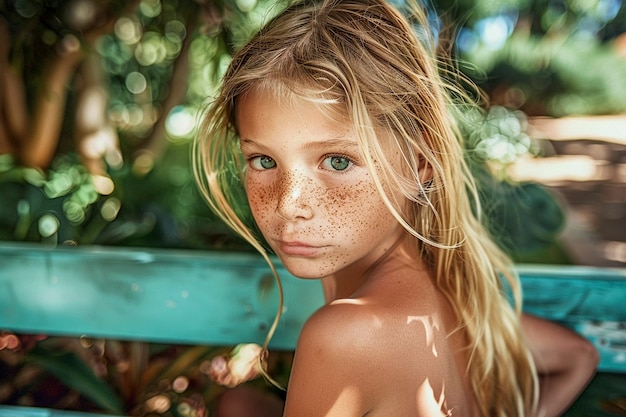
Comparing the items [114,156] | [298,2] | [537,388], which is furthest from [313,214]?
[114,156]

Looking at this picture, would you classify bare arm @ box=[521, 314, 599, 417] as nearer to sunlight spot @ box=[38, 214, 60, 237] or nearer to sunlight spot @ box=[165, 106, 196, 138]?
sunlight spot @ box=[165, 106, 196, 138]

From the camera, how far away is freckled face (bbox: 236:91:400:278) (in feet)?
4.04

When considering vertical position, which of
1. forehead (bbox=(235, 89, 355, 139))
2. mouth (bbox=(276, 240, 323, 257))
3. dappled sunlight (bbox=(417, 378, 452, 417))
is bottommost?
dappled sunlight (bbox=(417, 378, 452, 417))

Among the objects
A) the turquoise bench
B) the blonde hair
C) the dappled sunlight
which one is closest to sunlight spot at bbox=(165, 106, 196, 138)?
the turquoise bench

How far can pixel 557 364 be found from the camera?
1.75 m

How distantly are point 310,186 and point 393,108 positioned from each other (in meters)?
0.19

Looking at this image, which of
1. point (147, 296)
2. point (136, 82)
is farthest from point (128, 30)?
point (147, 296)

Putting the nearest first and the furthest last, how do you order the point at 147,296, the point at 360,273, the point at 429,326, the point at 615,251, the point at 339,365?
the point at 339,365 → the point at 429,326 → the point at 360,273 → the point at 615,251 → the point at 147,296

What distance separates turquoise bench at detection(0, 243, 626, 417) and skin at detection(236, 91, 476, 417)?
692mm

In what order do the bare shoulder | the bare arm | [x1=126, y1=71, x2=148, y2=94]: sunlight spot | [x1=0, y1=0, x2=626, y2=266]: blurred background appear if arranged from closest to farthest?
the bare shoulder
the bare arm
[x1=0, y1=0, x2=626, y2=266]: blurred background
[x1=126, y1=71, x2=148, y2=94]: sunlight spot

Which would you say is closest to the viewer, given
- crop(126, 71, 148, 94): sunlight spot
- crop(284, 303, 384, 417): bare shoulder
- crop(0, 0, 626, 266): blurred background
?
crop(284, 303, 384, 417): bare shoulder

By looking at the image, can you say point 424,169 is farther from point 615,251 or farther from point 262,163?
point 615,251

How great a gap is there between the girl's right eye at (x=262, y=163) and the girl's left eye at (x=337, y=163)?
10 cm

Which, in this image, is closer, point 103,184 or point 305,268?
point 305,268
